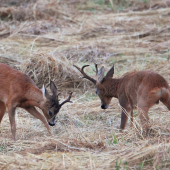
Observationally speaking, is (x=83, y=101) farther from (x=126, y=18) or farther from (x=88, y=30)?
(x=126, y=18)

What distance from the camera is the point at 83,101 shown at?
820cm

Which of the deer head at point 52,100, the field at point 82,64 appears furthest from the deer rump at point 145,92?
the deer head at point 52,100

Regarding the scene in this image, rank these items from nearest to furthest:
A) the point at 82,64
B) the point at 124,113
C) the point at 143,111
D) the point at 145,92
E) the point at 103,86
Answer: the point at 143,111
the point at 145,92
the point at 124,113
the point at 103,86
the point at 82,64

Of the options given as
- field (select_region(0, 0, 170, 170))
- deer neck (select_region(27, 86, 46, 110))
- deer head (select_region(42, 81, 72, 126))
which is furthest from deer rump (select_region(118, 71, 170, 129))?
deer neck (select_region(27, 86, 46, 110))

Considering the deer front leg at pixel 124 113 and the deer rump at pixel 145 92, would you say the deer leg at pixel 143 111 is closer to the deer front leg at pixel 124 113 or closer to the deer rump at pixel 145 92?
the deer rump at pixel 145 92

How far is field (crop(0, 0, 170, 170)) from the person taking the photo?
4.43 metres

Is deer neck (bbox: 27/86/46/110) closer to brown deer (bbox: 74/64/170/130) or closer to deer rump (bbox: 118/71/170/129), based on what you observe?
brown deer (bbox: 74/64/170/130)

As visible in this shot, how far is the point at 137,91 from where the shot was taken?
6.03m

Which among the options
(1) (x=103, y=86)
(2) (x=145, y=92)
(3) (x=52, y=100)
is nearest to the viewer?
(2) (x=145, y=92)

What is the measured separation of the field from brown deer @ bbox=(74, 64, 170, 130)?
1.01 ft

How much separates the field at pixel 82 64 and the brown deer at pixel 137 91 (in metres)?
0.31

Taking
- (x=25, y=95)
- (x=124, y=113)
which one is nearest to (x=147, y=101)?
(x=124, y=113)

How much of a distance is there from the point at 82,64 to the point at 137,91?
4212 millimetres

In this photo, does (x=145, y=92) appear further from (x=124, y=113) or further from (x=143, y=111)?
(x=124, y=113)
